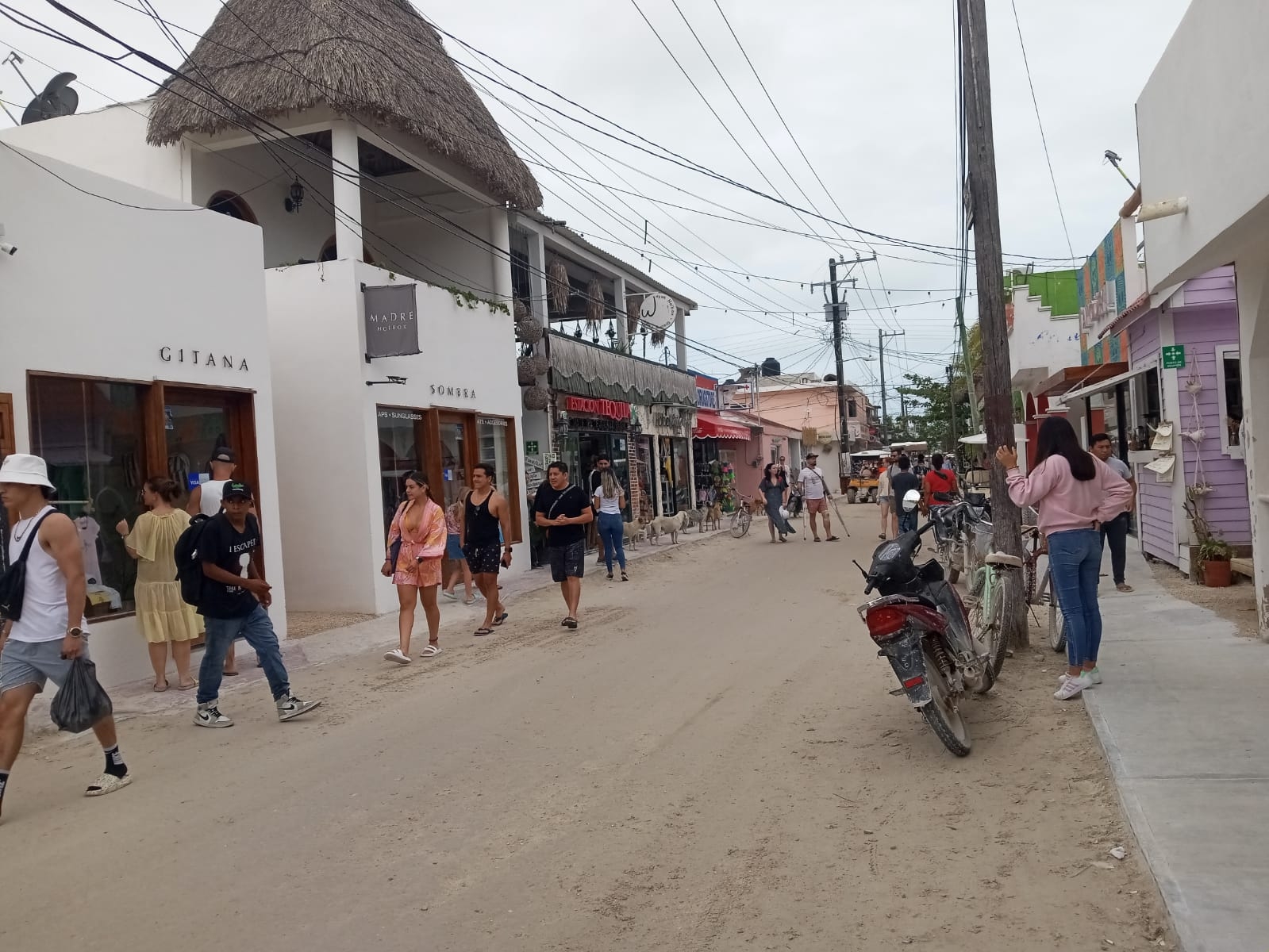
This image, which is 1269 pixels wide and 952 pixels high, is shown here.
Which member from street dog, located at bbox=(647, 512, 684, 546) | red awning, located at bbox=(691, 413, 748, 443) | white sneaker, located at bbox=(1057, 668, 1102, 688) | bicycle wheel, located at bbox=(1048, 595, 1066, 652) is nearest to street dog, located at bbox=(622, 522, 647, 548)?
street dog, located at bbox=(647, 512, 684, 546)

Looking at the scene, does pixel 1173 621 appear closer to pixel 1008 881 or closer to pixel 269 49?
pixel 1008 881

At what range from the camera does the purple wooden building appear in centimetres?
1188

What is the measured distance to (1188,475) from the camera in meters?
12.1

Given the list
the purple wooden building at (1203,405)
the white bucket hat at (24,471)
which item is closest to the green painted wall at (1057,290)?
the purple wooden building at (1203,405)

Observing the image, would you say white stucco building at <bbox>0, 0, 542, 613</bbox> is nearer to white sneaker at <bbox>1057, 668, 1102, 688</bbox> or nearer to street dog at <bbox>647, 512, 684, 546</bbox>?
street dog at <bbox>647, 512, 684, 546</bbox>

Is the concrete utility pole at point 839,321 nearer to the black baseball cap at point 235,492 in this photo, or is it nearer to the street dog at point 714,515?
the street dog at point 714,515

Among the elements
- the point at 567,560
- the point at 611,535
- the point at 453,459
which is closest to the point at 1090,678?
the point at 567,560

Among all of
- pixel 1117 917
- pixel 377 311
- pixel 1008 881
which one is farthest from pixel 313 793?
pixel 377 311

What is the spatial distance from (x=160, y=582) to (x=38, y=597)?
309cm

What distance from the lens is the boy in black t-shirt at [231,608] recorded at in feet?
22.5

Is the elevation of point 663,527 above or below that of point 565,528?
below

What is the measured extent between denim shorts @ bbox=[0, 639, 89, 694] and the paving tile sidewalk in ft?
6.04

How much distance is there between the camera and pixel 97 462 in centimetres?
876

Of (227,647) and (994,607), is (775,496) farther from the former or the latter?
(227,647)
